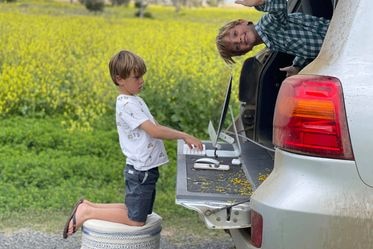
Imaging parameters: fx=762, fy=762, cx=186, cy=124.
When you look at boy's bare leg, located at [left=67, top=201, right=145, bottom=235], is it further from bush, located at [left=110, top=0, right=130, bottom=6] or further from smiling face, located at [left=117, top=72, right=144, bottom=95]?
bush, located at [left=110, top=0, right=130, bottom=6]

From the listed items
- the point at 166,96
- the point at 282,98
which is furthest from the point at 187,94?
the point at 282,98

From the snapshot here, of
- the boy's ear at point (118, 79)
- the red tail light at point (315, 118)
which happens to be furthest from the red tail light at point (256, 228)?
the boy's ear at point (118, 79)

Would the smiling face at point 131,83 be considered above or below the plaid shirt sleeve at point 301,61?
below

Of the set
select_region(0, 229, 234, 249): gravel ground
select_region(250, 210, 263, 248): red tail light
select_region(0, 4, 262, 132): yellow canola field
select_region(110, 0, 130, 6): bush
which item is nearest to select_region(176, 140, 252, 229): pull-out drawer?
select_region(250, 210, 263, 248): red tail light

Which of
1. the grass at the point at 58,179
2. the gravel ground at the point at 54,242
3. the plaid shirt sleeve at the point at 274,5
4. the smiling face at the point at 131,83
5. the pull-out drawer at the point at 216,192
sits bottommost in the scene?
the gravel ground at the point at 54,242

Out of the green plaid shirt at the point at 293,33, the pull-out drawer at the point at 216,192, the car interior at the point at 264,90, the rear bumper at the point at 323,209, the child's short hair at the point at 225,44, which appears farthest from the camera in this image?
the car interior at the point at 264,90

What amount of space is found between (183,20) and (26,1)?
274cm

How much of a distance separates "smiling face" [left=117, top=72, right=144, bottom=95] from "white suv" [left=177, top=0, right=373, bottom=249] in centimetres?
126

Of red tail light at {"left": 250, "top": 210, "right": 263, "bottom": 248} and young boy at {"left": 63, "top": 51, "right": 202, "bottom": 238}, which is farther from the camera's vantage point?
young boy at {"left": 63, "top": 51, "right": 202, "bottom": 238}

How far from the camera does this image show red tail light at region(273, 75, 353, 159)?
2748 mm

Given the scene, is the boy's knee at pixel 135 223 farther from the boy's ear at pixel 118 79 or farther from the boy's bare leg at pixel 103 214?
the boy's ear at pixel 118 79

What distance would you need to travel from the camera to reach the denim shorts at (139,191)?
13.2ft

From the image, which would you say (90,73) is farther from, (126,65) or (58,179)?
(126,65)

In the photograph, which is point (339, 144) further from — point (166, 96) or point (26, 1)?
point (26, 1)
